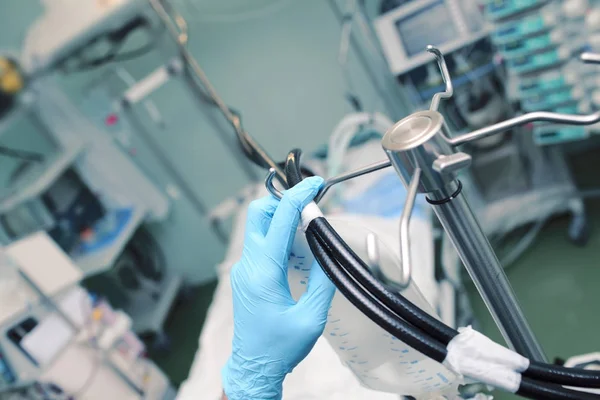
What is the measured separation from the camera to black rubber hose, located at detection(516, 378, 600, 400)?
0.45 m

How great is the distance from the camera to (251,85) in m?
2.67

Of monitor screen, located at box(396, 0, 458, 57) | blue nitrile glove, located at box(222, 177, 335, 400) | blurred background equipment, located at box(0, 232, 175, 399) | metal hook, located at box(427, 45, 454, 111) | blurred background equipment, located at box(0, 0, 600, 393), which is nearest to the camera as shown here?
metal hook, located at box(427, 45, 454, 111)

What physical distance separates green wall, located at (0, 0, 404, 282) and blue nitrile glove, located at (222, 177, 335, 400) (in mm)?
1659

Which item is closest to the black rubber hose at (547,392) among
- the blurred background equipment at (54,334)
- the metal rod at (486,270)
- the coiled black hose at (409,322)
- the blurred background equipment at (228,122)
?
the coiled black hose at (409,322)

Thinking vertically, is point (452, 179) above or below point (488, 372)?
above

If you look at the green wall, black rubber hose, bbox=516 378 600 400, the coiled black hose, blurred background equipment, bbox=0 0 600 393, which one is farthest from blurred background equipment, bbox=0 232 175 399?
black rubber hose, bbox=516 378 600 400

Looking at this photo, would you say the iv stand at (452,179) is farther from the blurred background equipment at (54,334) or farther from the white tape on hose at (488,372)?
the blurred background equipment at (54,334)

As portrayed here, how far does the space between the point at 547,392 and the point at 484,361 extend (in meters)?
0.06

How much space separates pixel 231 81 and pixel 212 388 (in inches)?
71.0

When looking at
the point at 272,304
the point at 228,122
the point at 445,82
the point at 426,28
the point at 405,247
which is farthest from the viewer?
the point at 426,28

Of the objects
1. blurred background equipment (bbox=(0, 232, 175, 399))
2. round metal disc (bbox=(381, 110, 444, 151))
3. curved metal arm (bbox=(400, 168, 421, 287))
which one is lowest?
blurred background equipment (bbox=(0, 232, 175, 399))

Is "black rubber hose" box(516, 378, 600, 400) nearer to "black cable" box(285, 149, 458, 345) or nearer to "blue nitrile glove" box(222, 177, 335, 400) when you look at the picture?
"black cable" box(285, 149, 458, 345)

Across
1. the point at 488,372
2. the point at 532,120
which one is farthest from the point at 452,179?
the point at 488,372

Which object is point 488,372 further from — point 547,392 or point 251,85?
point 251,85
